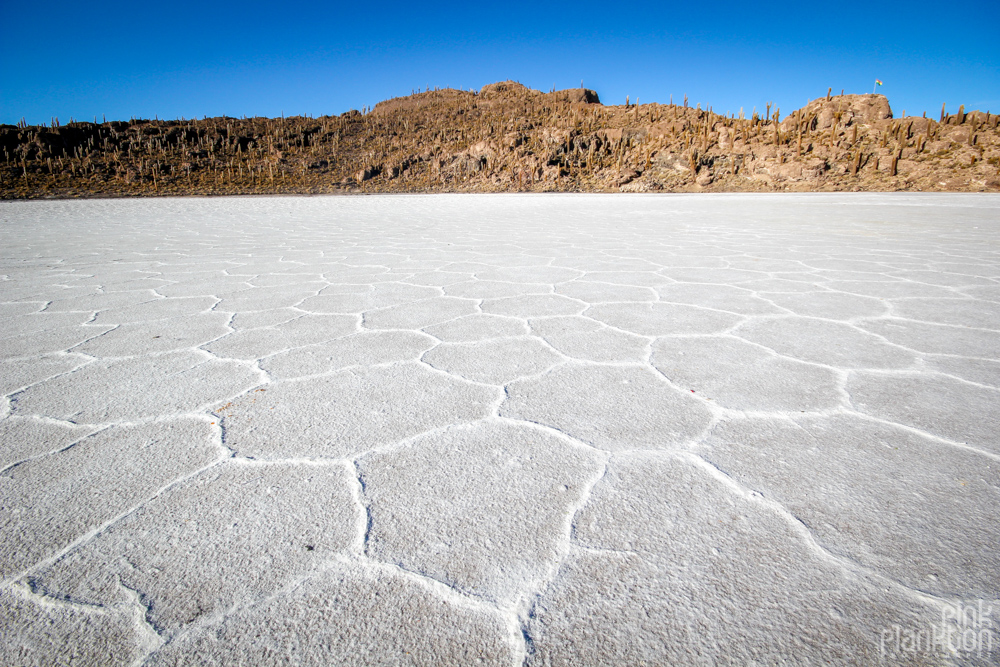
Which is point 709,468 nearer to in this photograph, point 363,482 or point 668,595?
point 668,595

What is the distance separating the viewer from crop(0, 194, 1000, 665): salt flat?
2.08ft

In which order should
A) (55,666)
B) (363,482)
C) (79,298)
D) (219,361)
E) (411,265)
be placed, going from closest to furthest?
1. (55,666)
2. (363,482)
3. (219,361)
4. (79,298)
5. (411,265)

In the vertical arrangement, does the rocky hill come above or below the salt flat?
above

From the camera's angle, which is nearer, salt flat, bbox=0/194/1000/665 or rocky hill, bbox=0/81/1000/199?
salt flat, bbox=0/194/1000/665

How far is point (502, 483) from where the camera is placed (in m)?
0.93

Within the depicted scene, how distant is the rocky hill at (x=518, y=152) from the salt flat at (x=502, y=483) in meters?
20.4

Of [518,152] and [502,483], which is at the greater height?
[518,152]

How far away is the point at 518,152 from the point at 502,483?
28.4m

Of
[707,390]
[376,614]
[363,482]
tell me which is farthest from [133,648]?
[707,390]

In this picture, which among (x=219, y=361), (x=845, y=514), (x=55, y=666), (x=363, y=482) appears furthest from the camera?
(x=219, y=361)

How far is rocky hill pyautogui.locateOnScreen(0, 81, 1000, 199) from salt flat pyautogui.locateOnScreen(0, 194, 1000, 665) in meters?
20.4

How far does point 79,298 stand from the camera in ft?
7.82

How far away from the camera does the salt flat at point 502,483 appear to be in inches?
25.0

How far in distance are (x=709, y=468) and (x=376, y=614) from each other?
26.0 inches
